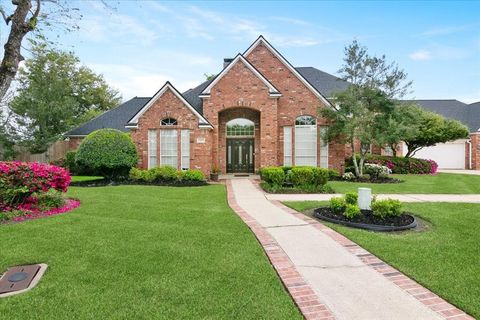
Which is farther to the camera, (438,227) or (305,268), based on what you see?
(438,227)

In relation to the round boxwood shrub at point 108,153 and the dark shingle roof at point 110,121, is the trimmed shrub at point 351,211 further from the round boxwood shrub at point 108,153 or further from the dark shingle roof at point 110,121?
the dark shingle roof at point 110,121

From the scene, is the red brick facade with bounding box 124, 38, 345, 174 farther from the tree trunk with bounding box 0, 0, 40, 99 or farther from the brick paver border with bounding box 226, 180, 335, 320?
the brick paver border with bounding box 226, 180, 335, 320

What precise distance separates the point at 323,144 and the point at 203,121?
709 centimetres

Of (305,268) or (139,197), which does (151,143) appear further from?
(305,268)

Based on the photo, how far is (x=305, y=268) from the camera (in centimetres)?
450

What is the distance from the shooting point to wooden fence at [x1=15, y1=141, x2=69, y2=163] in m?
23.7

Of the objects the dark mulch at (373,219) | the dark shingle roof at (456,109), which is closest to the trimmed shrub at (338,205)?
the dark mulch at (373,219)

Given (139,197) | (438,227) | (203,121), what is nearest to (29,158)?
(203,121)

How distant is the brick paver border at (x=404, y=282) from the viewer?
3.26m

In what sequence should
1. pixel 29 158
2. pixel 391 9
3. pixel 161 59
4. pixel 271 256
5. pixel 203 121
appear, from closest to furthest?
pixel 271 256 → pixel 391 9 → pixel 203 121 → pixel 161 59 → pixel 29 158

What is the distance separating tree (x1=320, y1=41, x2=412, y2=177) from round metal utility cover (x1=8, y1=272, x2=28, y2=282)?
14.9 m

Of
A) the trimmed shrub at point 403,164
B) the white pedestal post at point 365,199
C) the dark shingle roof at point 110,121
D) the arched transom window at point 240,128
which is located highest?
the dark shingle roof at point 110,121

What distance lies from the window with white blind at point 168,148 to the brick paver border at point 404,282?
38.8 feet

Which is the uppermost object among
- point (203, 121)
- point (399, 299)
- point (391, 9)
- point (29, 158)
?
point (391, 9)
